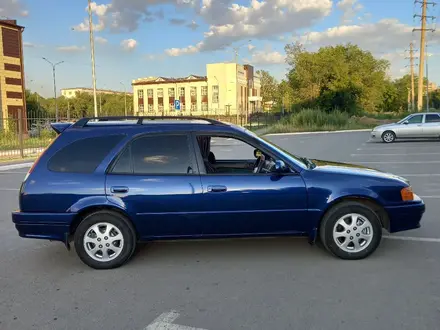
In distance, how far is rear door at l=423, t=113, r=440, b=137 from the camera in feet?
69.3

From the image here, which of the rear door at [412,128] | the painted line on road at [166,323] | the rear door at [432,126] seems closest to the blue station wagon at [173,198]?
the painted line on road at [166,323]

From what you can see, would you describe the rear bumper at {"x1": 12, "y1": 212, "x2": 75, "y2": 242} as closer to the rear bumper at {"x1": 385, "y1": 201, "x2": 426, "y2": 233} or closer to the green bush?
the rear bumper at {"x1": 385, "y1": 201, "x2": 426, "y2": 233}

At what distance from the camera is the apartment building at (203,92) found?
94.9 meters

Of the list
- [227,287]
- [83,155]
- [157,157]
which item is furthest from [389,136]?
[83,155]

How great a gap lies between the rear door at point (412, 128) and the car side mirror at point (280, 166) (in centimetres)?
1870

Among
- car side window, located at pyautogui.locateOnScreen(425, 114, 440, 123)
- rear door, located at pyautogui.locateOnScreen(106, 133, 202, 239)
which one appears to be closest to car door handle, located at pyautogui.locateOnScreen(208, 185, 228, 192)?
rear door, located at pyautogui.locateOnScreen(106, 133, 202, 239)

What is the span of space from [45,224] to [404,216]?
13.2 ft

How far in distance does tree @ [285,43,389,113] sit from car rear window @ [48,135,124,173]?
4727cm

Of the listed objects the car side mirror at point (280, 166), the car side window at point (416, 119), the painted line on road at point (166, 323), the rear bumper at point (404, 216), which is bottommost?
the painted line on road at point (166, 323)

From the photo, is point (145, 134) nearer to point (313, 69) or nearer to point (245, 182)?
point (245, 182)

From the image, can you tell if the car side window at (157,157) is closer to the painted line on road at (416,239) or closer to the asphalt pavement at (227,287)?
the asphalt pavement at (227,287)

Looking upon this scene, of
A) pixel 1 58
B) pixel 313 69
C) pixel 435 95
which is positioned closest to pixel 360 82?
pixel 313 69

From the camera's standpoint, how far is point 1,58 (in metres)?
45.1

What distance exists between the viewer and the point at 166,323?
3.46 metres
